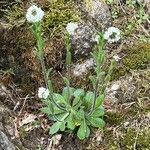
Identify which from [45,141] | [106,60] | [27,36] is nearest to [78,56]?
[106,60]

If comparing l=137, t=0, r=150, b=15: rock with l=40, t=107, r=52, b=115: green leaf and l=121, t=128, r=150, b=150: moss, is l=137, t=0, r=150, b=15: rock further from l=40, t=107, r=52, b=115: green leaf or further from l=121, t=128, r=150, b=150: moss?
l=40, t=107, r=52, b=115: green leaf

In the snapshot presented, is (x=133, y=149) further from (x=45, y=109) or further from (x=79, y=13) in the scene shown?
(x=79, y=13)

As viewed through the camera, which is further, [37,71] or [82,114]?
[37,71]

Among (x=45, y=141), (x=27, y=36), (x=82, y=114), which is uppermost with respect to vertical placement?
(x=27, y=36)

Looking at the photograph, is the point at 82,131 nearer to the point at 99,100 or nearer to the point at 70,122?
the point at 70,122

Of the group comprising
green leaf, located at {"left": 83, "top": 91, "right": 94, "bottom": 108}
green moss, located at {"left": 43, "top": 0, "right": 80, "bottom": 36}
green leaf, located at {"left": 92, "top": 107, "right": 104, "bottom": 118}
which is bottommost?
green leaf, located at {"left": 92, "top": 107, "right": 104, "bottom": 118}

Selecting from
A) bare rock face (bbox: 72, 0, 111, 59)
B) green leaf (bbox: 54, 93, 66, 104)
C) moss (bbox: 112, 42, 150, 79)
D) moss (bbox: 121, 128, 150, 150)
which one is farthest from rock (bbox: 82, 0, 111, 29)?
moss (bbox: 121, 128, 150, 150)
